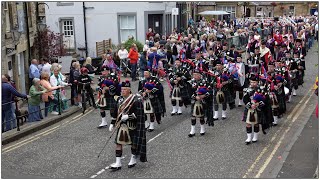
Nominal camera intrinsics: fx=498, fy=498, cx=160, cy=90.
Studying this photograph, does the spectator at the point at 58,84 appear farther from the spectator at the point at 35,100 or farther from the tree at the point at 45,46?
the tree at the point at 45,46

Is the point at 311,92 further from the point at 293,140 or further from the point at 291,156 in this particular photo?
the point at 291,156

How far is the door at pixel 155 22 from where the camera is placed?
31.0 metres

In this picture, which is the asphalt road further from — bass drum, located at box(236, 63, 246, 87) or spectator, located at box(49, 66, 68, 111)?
bass drum, located at box(236, 63, 246, 87)

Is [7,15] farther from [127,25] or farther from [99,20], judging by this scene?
[127,25]

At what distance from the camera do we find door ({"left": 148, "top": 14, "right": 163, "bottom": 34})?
3105cm

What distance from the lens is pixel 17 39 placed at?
1973 centimetres

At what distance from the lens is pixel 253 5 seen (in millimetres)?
51688

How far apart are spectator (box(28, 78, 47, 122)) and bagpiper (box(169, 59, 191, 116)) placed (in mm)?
4074

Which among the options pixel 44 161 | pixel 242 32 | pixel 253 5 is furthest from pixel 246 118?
pixel 253 5

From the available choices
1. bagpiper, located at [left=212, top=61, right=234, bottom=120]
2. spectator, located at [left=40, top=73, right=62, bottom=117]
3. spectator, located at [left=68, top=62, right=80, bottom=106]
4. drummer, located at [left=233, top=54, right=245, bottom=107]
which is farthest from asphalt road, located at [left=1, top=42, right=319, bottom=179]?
drummer, located at [left=233, top=54, right=245, bottom=107]

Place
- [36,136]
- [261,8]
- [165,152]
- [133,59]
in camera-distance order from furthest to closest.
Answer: [261,8] < [133,59] < [36,136] < [165,152]

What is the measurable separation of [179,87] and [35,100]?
455 cm

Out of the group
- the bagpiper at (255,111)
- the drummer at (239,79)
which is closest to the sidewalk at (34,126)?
the drummer at (239,79)

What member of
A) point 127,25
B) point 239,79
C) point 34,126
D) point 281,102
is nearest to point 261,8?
point 127,25
